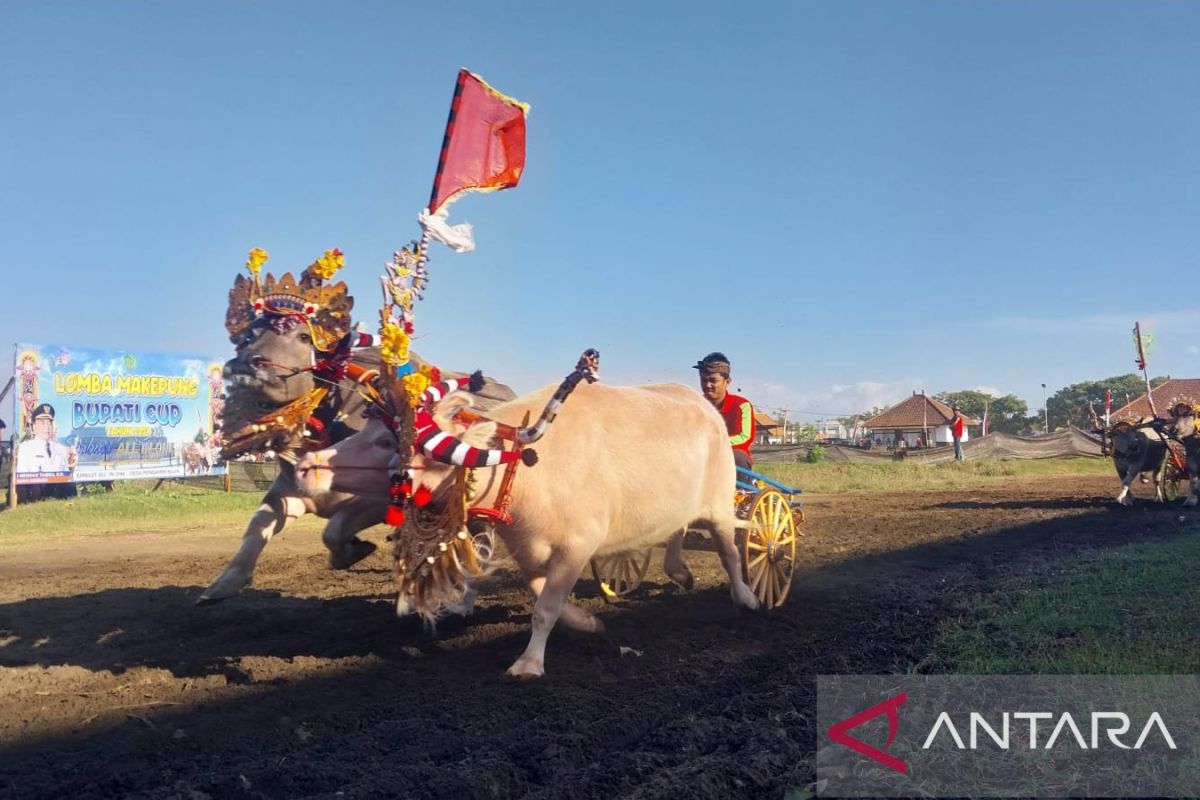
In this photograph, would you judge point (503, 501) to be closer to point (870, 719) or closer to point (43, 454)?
point (870, 719)

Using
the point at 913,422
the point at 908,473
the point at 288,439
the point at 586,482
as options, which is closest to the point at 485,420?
the point at 586,482

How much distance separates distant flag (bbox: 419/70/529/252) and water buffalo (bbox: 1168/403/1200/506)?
13.1m

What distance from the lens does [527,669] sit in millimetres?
4973

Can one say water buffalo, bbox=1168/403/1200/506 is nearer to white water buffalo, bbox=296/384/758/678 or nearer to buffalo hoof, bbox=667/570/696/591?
buffalo hoof, bbox=667/570/696/591

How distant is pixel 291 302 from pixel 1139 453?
15054 millimetres

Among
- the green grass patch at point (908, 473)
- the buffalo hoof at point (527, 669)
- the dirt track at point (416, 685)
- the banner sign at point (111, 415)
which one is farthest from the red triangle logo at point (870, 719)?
the green grass patch at point (908, 473)

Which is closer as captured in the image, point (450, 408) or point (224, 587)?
point (450, 408)

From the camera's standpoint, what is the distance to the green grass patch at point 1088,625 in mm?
4488

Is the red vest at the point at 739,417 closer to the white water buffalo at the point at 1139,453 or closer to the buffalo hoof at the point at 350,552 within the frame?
the buffalo hoof at the point at 350,552

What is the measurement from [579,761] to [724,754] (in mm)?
612

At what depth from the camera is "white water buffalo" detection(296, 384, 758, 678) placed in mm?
5129

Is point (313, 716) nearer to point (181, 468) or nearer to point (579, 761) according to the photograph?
point (579, 761)

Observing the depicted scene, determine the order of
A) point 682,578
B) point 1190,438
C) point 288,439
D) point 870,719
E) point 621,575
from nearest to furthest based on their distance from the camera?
point 870,719 → point 288,439 → point 682,578 → point 621,575 → point 1190,438

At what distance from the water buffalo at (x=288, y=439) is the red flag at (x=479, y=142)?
1.62 meters
